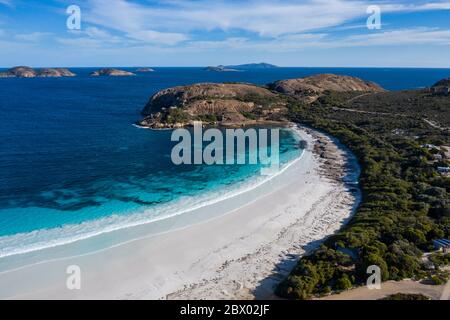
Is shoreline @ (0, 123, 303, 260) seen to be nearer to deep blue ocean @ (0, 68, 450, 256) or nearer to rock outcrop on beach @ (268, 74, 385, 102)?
deep blue ocean @ (0, 68, 450, 256)

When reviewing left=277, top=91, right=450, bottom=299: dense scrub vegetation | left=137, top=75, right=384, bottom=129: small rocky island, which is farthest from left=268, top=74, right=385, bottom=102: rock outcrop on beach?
left=277, top=91, right=450, bottom=299: dense scrub vegetation

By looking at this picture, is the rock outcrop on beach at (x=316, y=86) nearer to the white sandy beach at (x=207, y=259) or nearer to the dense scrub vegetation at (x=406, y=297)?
the white sandy beach at (x=207, y=259)

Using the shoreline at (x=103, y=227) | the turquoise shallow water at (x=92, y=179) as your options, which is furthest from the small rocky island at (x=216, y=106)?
the shoreline at (x=103, y=227)
